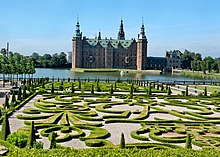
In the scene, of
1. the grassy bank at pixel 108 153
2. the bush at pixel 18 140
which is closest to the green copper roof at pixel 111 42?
the bush at pixel 18 140

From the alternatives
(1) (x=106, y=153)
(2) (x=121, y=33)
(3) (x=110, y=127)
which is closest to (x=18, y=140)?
(1) (x=106, y=153)

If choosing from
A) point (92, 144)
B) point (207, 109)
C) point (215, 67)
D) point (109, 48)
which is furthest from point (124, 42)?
point (92, 144)

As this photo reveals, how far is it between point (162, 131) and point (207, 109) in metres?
8.62

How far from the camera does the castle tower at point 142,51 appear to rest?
12062 cm

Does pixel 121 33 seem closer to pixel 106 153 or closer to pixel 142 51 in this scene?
pixel 142 51

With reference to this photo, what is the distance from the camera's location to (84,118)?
17766mm

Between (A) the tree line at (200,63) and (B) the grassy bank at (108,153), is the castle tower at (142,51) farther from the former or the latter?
(B) the grassy bank at (108,153)

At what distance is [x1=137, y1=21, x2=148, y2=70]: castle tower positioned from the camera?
121 meters

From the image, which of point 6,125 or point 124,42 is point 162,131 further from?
point 124,42

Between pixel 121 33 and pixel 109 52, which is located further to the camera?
pixel 121 33

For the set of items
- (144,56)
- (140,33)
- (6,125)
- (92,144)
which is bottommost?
(92,144)

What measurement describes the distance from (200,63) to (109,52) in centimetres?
3633

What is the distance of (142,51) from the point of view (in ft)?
399

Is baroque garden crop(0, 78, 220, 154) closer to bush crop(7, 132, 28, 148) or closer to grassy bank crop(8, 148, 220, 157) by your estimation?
bush crop(7, 132, 28, 148)
